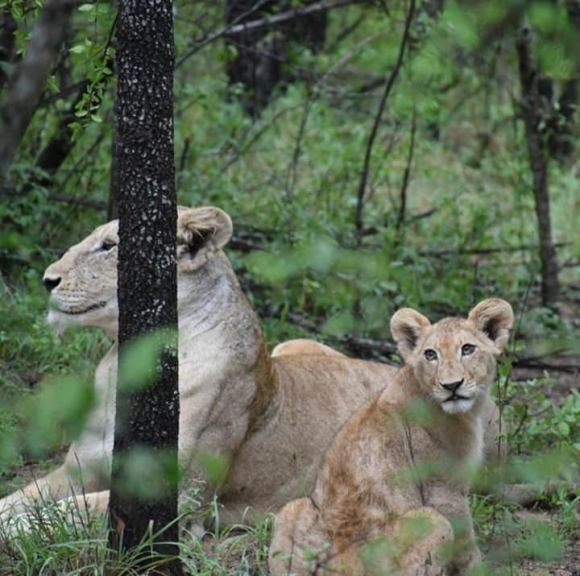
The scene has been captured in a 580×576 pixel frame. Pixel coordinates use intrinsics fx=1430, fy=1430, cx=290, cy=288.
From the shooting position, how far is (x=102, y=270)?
6547 mm

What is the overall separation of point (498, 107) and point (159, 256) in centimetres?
1114

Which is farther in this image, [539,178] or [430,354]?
[539,178]

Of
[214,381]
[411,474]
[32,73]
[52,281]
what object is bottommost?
[411,474]

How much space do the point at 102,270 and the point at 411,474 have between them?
2054 mm

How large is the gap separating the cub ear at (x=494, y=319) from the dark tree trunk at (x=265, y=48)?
19.5 feet

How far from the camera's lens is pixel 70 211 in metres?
9.80

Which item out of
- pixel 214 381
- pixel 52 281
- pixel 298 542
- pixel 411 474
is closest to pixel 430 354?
pixel 411 474

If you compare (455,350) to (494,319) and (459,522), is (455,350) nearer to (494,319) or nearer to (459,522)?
(494,319)

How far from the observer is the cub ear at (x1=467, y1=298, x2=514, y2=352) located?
5.52 metres

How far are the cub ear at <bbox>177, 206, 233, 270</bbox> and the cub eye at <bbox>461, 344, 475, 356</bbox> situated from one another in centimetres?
154

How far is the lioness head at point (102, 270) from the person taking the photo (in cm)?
643

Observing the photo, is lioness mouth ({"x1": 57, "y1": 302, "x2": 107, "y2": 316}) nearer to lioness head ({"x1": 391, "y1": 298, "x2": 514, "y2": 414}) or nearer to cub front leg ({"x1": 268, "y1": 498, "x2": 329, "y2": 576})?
lioness head ({"x1": 391, "y1": 298, "x2": 514, "y2": 414})

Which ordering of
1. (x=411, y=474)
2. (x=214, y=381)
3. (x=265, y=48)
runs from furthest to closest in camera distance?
(x=265, y=48), (x=214, y=381), (x=411, y=474)

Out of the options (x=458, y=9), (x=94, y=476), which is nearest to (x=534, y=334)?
(x=94, y=476)
